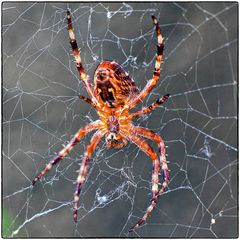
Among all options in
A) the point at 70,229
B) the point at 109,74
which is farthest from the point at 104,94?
the point at 70,229

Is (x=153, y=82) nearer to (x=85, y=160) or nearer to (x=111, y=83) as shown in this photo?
(x=111, y=83)

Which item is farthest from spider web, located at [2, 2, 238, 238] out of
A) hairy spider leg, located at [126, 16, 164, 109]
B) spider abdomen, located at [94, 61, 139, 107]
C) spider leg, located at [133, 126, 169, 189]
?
spider abdomen, located at [94, 61, 139, 107]

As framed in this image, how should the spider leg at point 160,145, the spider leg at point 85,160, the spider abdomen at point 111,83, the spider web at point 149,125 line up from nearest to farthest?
the spider abdomen at point 111,83, the spider leg at point 160,145, the spider leg at point 85,160, the spider web at point 149,125

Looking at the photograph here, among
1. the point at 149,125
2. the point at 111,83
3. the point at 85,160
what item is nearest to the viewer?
the point at 111,83

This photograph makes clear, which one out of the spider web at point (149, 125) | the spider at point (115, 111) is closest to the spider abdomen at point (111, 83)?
the spider at point (115, 111)

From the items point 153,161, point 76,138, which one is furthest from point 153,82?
point 76,138

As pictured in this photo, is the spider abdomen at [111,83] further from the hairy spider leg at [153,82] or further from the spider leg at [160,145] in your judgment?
the spider leg at [160,145]

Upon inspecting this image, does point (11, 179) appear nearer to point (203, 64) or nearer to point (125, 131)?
point (203, 64)
